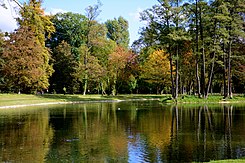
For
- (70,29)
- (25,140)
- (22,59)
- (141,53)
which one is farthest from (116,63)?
(25,140)

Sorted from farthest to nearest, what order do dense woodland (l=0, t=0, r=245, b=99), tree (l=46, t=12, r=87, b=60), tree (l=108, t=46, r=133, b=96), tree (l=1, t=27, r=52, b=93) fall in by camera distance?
tree (l=46, t=12, r=87, b=60), tree (l=108, t=46, r=133, b=96), tree (l=1, t=27, r=52, b=93), dense woodland (l=0, t=0, r=245, b=99)

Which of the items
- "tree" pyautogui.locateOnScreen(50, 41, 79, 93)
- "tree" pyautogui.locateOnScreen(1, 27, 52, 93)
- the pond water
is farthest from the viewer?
"tree" pyautogui.locateOnScreen(50, 41, 79, 93)

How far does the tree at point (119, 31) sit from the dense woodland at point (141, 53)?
49.6 feet

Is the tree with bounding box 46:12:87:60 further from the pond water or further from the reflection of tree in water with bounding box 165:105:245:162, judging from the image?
the reflection of tree in water with bounding box 165:105:245:162

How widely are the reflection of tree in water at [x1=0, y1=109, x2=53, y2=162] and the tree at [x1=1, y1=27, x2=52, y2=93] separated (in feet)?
100

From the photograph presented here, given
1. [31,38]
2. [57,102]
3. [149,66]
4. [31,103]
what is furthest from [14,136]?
[149,66]

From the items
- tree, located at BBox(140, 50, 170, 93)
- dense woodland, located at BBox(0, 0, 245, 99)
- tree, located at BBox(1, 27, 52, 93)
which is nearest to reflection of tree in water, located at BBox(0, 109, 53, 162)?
dense woodland, located at BBox(0, 0, 245, 99)

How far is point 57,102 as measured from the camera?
52594mm

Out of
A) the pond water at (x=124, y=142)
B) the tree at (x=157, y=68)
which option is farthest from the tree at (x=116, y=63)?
the pond water at (x=124, y=142)

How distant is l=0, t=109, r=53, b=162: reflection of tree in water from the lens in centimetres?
1369

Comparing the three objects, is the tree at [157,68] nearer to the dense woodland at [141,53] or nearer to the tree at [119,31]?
the dense woodland at [141,53]

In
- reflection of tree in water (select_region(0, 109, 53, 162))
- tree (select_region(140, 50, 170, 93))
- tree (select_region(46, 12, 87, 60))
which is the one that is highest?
tree (select_region(46, 12, 87, 60))

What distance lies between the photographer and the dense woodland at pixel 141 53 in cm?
4981

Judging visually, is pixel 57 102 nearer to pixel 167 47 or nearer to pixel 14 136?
pixel 167 47
